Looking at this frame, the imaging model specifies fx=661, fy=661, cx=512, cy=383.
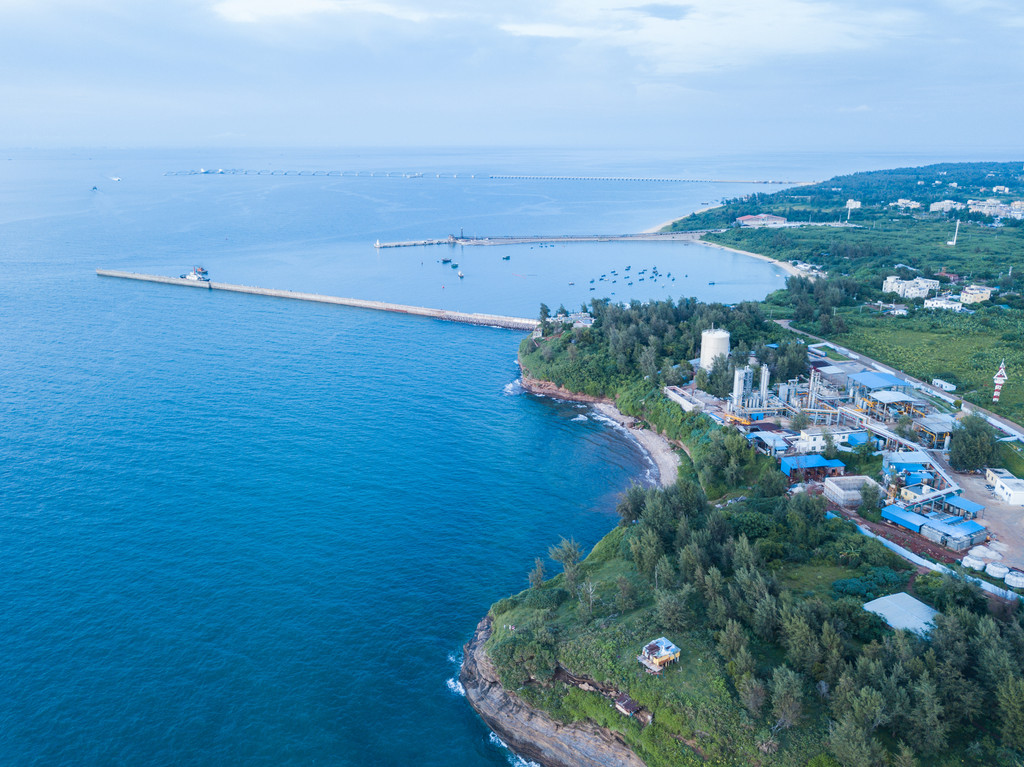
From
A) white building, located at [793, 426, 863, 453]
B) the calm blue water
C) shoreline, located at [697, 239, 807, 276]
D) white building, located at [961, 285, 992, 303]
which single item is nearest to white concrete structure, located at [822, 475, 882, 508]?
white building, located at [793, 426, 863, 453]

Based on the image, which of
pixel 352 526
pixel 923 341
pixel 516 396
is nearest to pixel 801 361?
pixel 923 341

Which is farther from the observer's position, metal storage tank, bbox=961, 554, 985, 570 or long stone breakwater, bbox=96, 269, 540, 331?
long stone breakwater, bbox=96, 269, 540, 331

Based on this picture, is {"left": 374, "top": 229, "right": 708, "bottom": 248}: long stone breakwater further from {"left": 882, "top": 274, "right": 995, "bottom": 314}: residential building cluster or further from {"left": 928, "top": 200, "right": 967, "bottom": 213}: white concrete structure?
{"left": 928, "top": 200, "right": 967, "bottom": 213}: white concrete structure

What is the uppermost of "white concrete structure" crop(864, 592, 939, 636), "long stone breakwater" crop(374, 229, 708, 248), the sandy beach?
"long stone breakwater" crop(374, 229, 708, 248)

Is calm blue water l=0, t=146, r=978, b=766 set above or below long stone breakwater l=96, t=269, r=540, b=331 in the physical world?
below

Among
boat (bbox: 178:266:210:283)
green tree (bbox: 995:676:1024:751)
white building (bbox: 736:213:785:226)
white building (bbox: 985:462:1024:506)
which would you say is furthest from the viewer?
white building (bbox: 736:213:785:226)

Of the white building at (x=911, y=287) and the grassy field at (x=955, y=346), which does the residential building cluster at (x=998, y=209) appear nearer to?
the white building at (x=911, y=287)

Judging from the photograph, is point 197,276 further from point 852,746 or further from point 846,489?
point 852,746
